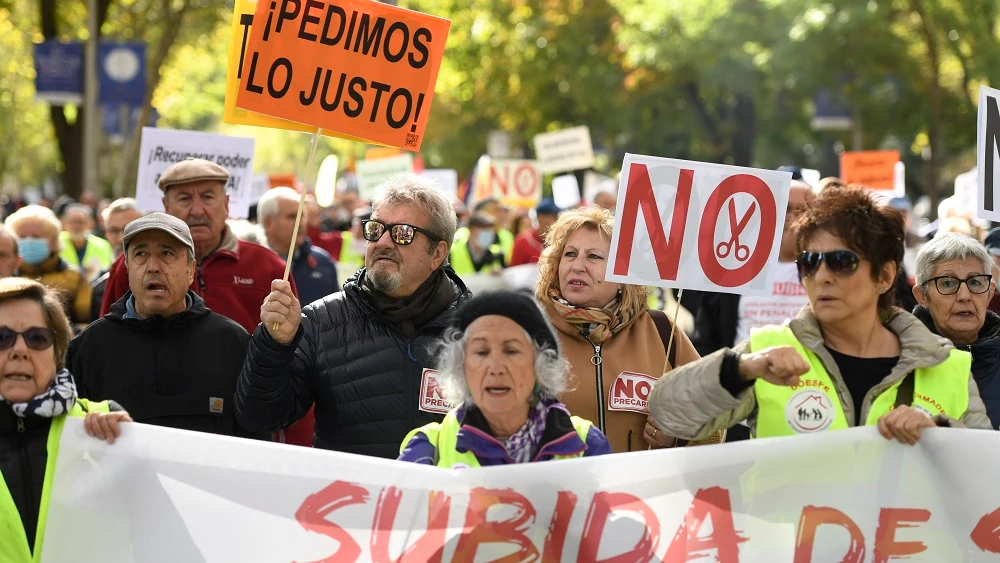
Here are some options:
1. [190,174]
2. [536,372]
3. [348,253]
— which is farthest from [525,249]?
[536,372]

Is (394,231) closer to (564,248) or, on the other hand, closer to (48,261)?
(564,248)

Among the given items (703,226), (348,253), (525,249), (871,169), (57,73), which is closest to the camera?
(703,226)

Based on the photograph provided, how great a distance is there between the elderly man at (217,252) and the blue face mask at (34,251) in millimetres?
2913

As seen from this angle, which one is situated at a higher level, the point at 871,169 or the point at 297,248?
the point at 871,169

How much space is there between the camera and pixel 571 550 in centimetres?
404

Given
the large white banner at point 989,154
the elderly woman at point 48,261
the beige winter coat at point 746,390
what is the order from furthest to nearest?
the elderly woman at point 48,261 → the large white banner at point 989,154 → the beige winter coat at point 746,390

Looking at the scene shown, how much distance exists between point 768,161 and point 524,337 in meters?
40.5

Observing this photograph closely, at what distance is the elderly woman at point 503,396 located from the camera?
3.94 metres

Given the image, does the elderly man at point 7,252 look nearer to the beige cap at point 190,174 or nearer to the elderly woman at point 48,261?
the beige cap at point 190,174

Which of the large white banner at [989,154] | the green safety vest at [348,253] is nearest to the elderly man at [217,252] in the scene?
the large white banner at [989,154]

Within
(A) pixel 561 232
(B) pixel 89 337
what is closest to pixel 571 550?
(A) pixel 561 232

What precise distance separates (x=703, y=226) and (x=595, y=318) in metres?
0.48

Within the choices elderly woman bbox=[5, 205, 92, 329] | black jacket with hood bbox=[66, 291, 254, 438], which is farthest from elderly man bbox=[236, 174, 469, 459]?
elderly woman bbox=[5, 205, 92, 329]

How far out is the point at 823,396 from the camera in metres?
4.10
